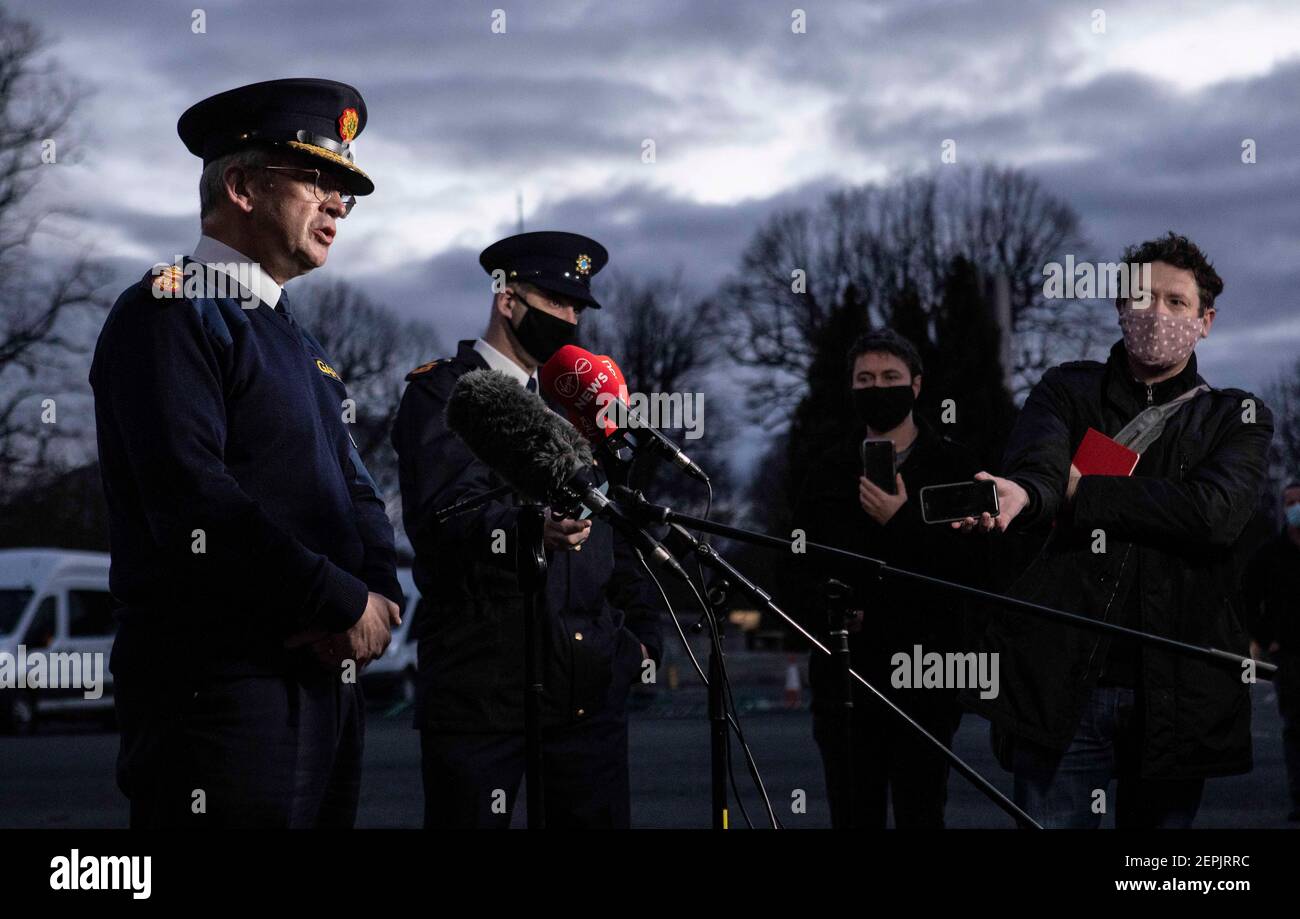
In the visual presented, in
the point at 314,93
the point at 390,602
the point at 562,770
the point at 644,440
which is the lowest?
the point at 562,770

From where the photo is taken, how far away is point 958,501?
3.60m

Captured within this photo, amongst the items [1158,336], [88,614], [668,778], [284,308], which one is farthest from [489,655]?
[88,614]

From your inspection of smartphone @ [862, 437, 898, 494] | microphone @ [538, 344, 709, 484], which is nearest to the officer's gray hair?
microphone @ [538, 344, 709, 484]

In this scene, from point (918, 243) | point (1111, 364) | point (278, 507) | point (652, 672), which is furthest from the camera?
point (918, 243)

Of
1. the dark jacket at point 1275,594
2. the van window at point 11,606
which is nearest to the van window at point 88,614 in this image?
the van window at point 11,606

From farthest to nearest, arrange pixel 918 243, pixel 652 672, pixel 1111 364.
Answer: pixel 918 243 → pixel 652 672 → pixel 1111 364

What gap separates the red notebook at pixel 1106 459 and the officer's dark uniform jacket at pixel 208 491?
6.48 feet

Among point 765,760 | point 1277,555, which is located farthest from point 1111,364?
point 765,760

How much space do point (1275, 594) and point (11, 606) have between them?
18136 millimetres

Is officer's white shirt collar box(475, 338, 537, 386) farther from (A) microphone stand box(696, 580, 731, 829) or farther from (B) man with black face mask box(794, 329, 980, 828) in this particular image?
(A) microphone stand box(696, 580, 731, 829)
